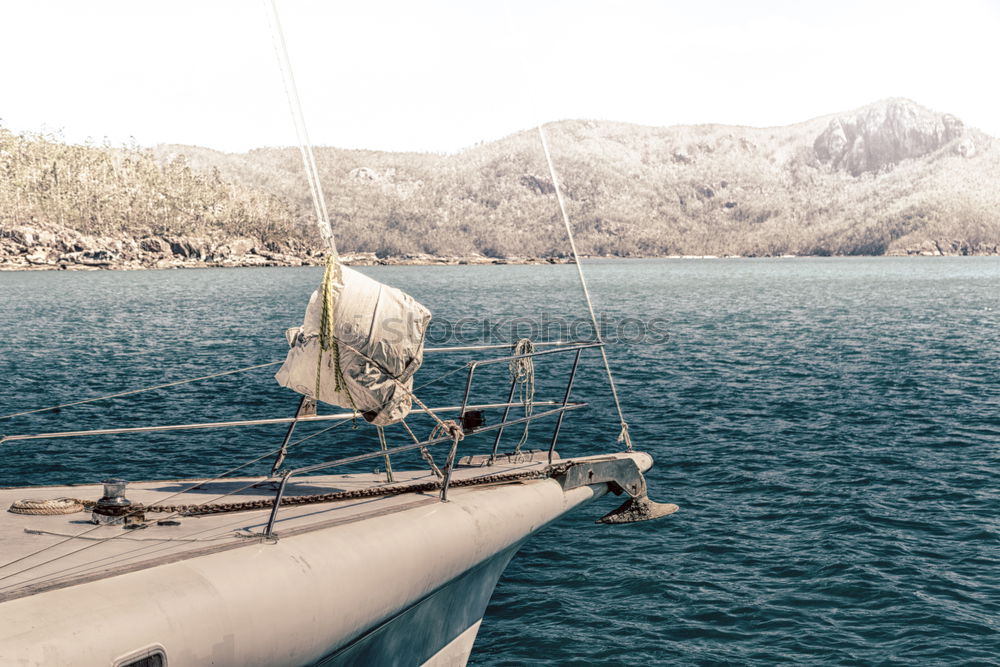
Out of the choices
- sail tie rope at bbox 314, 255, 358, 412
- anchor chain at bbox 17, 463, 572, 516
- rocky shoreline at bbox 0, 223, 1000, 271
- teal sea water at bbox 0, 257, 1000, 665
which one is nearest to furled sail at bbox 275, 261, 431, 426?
sail tie rope at bbox 314, 255, 358, 412

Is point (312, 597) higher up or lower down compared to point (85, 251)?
lower down

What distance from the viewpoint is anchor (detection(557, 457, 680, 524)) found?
12.6 m

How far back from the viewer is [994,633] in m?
13.5

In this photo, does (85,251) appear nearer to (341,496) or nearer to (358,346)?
(341,496)

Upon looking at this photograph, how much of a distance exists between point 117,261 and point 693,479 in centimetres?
18111

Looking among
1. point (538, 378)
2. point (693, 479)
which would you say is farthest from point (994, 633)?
point (538, 378)

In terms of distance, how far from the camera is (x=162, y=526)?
8.89 m

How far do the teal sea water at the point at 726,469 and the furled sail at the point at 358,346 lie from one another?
538cm

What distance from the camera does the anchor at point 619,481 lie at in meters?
12.6

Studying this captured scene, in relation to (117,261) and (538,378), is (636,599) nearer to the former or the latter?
(538,378)

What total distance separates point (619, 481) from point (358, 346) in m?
5.88

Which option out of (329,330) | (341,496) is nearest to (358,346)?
(329,330)

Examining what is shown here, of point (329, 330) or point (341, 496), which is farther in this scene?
point (341, 496)

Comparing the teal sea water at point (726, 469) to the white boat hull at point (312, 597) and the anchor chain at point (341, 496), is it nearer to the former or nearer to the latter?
the anchor chain at point (341, 496)
